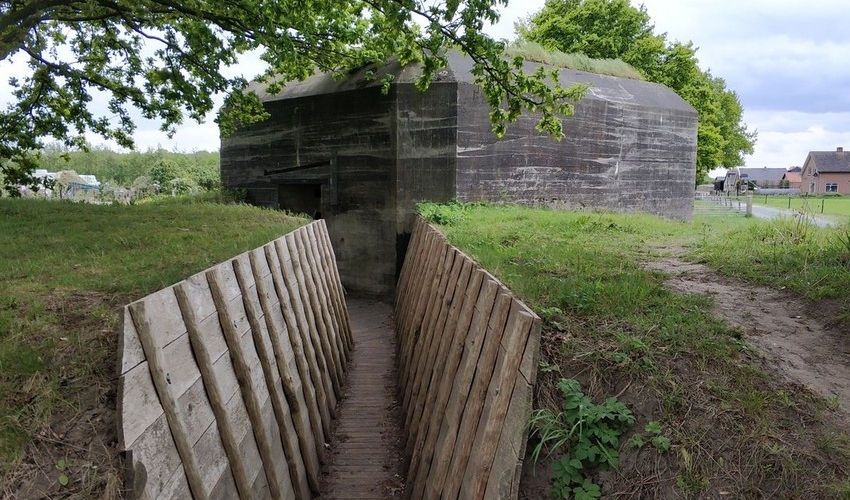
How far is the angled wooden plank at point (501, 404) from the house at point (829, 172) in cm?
5956

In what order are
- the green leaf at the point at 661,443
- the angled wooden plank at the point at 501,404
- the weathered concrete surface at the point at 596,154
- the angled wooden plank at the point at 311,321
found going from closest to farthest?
the green leaf at the point at 661,443, the angled wooden plank at the point at 501,404, the angled wooden plank at the point at 311,321, the weathered concrete surface at the point at 596,154

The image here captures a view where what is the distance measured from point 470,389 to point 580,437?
0.84 metres

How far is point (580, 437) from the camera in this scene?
2529 mm

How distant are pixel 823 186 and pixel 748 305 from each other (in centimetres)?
6190

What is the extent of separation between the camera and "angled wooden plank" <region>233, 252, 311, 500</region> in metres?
3.84

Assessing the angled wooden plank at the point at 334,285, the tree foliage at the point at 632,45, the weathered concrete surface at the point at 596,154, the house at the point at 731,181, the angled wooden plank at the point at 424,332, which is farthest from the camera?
the house at the point at 731,181

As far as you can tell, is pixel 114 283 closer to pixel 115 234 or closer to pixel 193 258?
pixel 193 258

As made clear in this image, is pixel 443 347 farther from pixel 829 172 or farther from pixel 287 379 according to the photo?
pixel 829 172

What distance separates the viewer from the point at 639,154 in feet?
48.6

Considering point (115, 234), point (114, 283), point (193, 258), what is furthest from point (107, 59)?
point (114, 283)

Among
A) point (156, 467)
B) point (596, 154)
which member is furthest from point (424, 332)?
point (596, 154)

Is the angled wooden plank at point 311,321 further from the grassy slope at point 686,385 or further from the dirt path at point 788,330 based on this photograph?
the dirt path at point 788,330

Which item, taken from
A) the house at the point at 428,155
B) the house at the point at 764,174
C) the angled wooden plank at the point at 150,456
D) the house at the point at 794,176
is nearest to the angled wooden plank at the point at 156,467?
the angled wooden plank at the point at 150,456

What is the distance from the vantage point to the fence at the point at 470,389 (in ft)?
8.21
